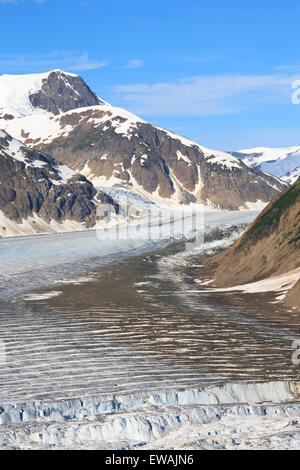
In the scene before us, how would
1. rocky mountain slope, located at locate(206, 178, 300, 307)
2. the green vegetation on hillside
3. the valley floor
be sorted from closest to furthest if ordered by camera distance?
the valley floor, rocky mountain slope, located at locate(206, 178, 300, 307), the green vegetation on hillside

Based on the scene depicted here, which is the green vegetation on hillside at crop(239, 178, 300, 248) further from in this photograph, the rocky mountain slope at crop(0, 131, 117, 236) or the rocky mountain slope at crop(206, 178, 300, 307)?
the rocky mountain slope at crop(0, 131, 117, 236)

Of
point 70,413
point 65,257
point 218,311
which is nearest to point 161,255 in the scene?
point 65,257

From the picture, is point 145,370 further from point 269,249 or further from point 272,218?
point 272,218

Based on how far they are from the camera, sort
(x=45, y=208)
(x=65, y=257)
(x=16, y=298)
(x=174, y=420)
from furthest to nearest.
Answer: (x=45, y=208)
(x=65, y=257)
(x=16, y=298)
(x=174, y=420)

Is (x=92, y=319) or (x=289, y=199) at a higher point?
(x=289, y=199)

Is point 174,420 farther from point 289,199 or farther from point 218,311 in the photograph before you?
point 289,199

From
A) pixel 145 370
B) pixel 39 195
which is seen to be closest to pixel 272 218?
pixel 145 370

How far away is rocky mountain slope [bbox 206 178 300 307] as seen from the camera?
55.0m

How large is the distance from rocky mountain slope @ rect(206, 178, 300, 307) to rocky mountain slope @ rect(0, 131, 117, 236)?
297ft

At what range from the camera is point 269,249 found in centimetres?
5912

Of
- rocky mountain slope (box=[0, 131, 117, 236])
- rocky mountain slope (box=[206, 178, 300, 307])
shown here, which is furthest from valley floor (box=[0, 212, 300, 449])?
rocky mountain slope (box=[0, 131, 117, 236])

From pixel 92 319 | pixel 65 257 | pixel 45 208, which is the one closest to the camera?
pixel 92 319

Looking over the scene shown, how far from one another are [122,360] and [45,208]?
141 m

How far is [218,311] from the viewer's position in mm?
43188
